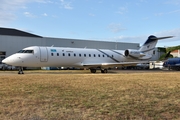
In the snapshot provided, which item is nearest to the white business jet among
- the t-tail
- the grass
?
the t-tail

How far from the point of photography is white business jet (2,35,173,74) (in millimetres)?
24678

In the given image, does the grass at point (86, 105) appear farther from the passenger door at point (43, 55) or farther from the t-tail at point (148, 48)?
the t-tail at point (148, 48)

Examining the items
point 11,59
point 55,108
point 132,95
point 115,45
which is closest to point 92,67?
point 11,59

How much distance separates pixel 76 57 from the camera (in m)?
28.3

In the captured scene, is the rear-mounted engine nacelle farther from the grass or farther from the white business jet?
the grass

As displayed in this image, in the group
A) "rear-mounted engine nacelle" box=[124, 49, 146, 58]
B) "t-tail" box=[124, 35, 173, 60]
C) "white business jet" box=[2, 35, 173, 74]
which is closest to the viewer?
"white business jet" box=[2, 35, 173, 74]

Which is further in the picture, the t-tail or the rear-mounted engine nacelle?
the t-tail

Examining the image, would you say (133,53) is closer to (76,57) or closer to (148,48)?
(148,48)

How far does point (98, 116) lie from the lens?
6.27m

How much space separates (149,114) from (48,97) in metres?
3.54

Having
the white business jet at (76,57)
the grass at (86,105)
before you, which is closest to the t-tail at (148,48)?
the white business jet at (76,57)

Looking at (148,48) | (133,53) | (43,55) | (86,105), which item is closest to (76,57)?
(43,55)

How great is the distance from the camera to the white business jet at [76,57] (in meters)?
24.7

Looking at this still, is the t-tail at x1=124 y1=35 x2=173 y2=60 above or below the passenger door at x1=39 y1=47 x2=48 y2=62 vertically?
above
